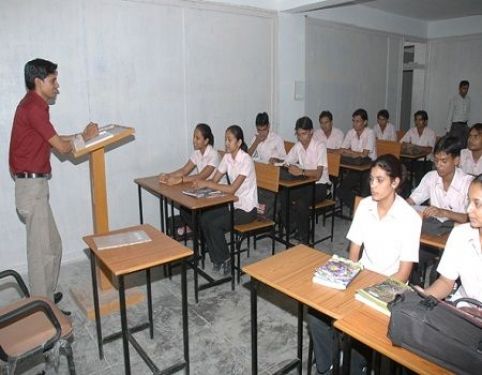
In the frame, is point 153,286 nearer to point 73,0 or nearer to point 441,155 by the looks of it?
point 441,155

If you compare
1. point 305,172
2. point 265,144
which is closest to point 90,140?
point 305,172

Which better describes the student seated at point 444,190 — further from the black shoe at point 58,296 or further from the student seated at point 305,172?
the black shoe at point 58,296

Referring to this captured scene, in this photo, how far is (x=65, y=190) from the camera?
3.96 metres

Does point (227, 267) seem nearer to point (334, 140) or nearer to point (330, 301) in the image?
point (330, 301)

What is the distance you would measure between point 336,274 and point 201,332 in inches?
52.7

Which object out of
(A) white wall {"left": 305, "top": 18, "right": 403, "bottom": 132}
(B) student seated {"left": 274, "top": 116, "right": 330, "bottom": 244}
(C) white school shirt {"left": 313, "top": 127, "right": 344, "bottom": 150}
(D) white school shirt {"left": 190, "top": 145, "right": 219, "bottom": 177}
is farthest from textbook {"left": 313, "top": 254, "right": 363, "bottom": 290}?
(A) white wall {"left": 305, "top": 18, "right": 403, "bottom": 132}

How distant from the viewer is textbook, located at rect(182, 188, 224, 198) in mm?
3270

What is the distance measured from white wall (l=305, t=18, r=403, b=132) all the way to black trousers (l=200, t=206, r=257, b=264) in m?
3.07

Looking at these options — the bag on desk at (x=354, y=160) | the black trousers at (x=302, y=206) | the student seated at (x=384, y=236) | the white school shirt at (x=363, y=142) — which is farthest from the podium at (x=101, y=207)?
the white school shirt at (x=363, y=142)

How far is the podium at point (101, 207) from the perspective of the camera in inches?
108

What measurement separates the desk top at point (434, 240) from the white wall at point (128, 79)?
9.60 ft

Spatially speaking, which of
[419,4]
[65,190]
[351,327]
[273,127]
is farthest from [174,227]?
[419,4]

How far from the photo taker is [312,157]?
174 inches

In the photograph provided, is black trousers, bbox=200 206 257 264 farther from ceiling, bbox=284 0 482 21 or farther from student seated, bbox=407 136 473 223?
ceiling, bbox=284 0 482 21
